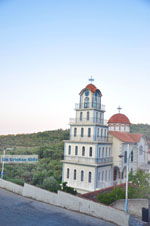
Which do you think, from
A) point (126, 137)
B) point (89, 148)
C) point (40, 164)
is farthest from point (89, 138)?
point (40, 164)

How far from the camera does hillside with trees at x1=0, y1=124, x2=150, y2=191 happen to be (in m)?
32.7

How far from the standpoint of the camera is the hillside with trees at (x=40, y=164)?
3267cm

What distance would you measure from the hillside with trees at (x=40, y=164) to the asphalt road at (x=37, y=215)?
4.53 metres

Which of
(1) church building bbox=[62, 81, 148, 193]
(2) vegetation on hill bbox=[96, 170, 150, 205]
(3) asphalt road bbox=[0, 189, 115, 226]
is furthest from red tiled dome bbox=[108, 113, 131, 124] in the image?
(3) asphalt road bbox=[0, 189, 115, 226]

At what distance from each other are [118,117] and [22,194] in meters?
25.9

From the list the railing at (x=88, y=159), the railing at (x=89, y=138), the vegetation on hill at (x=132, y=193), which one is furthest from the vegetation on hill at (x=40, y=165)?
the railing at (x=89, y=138)

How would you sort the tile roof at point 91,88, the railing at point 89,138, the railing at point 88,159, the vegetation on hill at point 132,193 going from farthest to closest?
the tile roof at point 91,88 < the railing at point 89,138 < the railing at point 88,159 < the vegetation on hill at point 132,193

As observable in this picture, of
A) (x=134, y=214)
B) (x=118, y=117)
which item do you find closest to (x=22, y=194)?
(x=134, y=214)

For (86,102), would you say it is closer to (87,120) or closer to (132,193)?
(87,120)

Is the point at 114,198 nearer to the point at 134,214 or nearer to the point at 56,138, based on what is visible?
the point at 134,214

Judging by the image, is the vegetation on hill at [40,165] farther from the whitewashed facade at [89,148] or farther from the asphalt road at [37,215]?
the asphalt road at [37,215]

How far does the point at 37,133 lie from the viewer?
105m

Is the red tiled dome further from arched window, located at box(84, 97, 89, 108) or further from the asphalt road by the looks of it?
the asphalt road

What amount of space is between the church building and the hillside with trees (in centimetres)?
356
